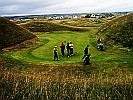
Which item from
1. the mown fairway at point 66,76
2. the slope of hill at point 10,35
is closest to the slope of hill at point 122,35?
the mown fairway at point 66,76

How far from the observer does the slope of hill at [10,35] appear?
44.9 metres

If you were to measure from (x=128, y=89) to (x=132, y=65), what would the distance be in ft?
23.1

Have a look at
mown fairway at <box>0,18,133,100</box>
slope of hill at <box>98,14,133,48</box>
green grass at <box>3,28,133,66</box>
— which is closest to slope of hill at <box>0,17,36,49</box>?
green grass at <box>3,28,133,66</box>

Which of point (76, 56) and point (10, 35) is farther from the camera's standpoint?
point (10, 35)

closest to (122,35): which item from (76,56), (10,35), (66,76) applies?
(76,56)

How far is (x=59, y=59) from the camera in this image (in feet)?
118

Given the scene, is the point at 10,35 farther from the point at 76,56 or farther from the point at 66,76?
the point at 66,76

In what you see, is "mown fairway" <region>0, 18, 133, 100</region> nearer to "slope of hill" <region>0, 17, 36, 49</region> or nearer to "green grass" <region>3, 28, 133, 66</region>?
"green grass" <region>3, 28, 133, 66</region>

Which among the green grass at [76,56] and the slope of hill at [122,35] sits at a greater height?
the slope of hill at [122,35]

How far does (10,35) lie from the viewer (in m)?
47.8

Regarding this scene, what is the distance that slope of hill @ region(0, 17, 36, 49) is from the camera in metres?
44.9

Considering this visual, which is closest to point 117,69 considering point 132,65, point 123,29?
point 132,65

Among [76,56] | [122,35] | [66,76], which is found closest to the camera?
[66,76]

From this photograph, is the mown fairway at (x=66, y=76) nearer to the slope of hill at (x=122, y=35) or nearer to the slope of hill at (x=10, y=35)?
the slope of hill at (x=122, y=35)
